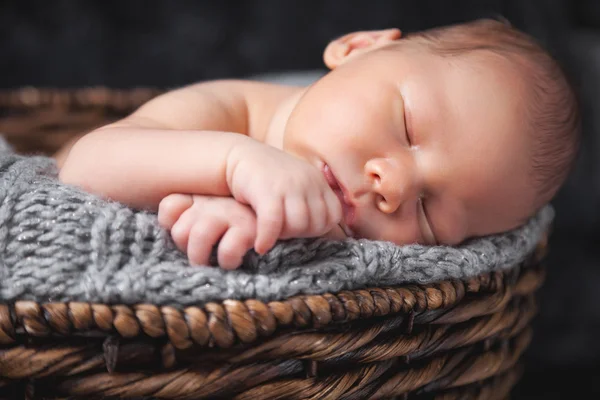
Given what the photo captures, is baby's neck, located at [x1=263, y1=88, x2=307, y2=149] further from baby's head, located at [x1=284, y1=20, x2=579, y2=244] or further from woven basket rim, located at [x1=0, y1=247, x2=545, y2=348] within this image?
woven basket rim, located at [x1=0, y1=247, x2=545, y2=348]

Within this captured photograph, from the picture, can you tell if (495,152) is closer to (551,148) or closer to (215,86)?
(551,148)

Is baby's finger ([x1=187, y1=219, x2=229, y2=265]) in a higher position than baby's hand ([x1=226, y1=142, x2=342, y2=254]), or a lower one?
lower

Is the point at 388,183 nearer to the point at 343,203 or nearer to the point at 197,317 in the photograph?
the point at 343,203

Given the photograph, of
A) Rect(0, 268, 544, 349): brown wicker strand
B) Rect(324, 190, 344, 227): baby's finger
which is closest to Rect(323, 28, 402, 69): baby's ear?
Rect(324, 190, 344, 227): baby's finger

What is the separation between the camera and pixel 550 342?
1579 mm

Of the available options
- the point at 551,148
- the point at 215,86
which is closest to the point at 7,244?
the point at 215,86

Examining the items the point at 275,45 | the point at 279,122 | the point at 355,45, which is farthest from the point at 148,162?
the point at 275,45

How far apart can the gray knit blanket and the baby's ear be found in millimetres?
367

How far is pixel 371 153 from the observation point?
0.78 meters

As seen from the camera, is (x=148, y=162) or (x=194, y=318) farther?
(x=148, y=162)

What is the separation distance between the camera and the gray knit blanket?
595 mm

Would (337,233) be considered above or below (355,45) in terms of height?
below

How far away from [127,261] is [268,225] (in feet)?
0.44

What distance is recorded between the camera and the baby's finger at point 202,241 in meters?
0.63
